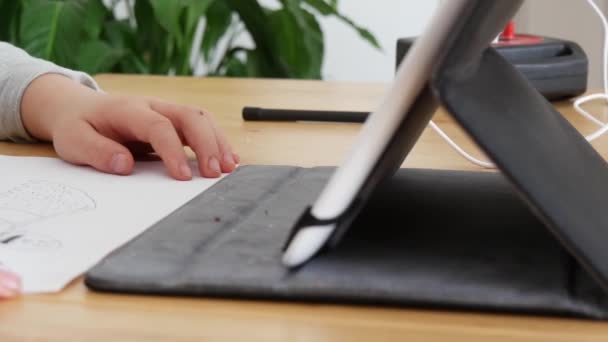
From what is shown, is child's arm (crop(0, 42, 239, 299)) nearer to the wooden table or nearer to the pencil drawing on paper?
the pencil drawing on paper

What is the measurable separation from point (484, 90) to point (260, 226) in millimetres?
152

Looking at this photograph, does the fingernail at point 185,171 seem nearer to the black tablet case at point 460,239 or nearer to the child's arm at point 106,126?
the child's arm at point 106,126

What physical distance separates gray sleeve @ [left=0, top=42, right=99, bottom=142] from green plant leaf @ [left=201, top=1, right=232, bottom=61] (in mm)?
911

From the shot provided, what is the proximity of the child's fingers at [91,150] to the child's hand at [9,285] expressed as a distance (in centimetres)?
24

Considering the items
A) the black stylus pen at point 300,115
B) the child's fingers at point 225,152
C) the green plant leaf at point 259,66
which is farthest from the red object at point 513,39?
the green plant leaf at point 259,66

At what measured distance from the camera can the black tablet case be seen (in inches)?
12.7

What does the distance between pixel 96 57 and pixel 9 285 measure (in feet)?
3.74

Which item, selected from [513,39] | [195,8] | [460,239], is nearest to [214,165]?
[460,239]

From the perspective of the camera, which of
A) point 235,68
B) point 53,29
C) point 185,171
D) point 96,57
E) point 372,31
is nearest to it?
point 185,171

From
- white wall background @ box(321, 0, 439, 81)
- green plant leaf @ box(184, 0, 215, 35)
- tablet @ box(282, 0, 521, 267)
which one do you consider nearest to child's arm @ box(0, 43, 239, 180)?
tablet @ box(282, 0, 521, 267)

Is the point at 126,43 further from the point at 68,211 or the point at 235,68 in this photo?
the point at 68,211

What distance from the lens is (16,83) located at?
76 centimetres

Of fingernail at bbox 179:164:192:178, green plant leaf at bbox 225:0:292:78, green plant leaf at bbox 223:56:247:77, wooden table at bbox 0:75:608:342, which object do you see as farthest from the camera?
green plant leaf at bbox 223:56:247:77

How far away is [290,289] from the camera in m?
0.34
